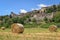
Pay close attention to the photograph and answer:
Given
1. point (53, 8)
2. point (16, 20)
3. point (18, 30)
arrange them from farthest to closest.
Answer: point (53, 8)
point (16, 20)
point (18, 30)

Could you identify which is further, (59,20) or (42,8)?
(42,8)

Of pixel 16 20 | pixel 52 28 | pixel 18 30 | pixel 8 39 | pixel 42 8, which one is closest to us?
pixel 8 39

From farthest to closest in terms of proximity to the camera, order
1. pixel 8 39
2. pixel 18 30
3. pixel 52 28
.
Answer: pixel 52 28, pixel 18 30, pixel 8 39

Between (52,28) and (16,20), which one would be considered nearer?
(52,28)

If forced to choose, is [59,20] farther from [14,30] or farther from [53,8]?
[53,8]

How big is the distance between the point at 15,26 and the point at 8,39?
42.8 feet

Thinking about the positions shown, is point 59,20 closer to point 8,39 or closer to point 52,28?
point 52,28

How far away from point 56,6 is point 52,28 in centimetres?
11365

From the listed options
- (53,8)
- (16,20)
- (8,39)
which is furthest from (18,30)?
(53,8)

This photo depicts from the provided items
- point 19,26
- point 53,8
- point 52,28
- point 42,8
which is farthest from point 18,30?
point 42,8

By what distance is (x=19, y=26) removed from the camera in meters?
24.7

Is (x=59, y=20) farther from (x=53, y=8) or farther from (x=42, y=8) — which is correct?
(x=42, y=8)

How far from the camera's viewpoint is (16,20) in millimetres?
71125

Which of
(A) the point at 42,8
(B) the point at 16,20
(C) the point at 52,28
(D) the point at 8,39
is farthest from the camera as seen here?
(A) the point at 42,8
